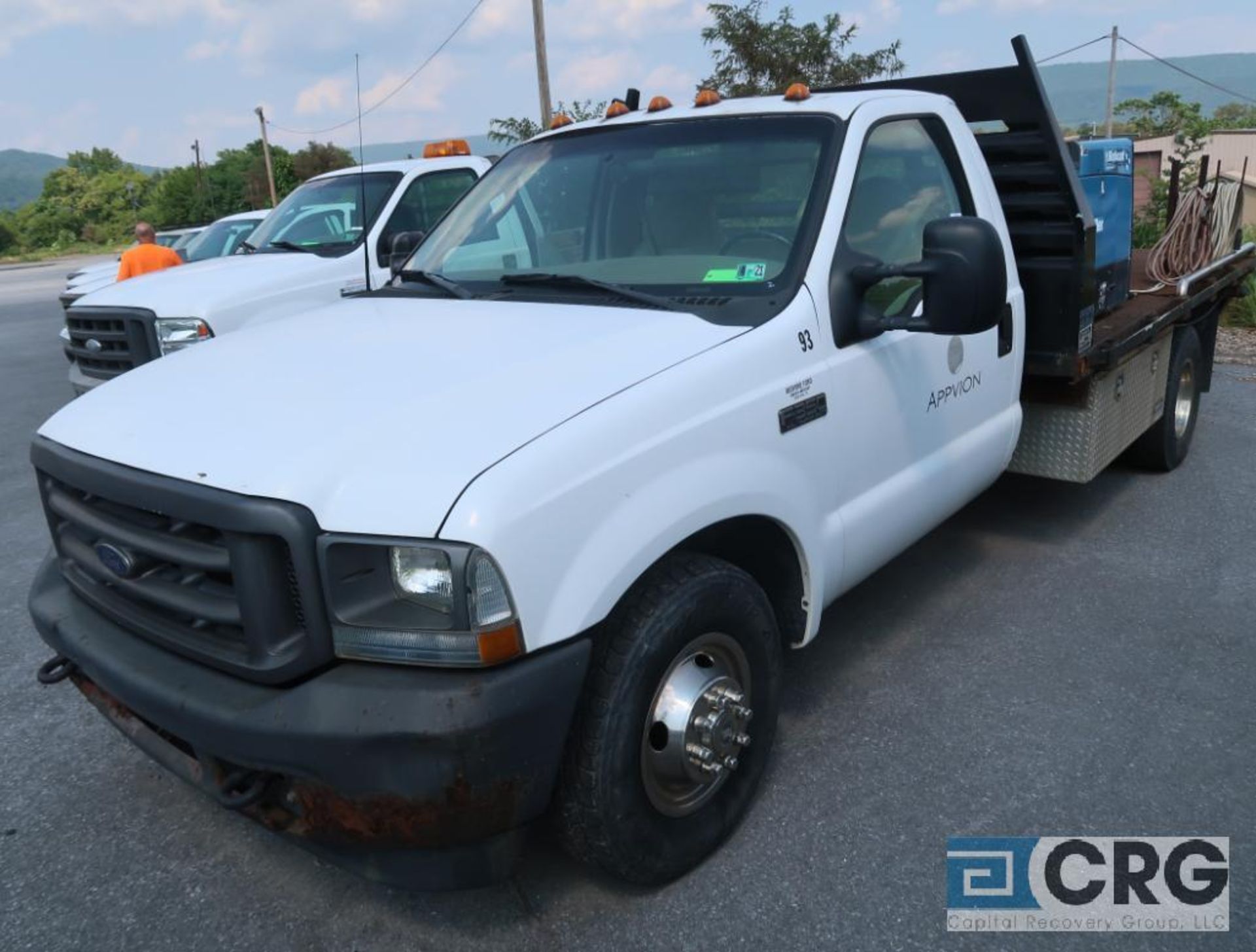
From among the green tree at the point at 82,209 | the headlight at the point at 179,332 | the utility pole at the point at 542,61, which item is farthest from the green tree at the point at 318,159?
the green tree at the point at 82,209

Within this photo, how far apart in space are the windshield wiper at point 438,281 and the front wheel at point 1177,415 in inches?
153

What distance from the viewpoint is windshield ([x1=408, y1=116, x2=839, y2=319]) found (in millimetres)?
3246

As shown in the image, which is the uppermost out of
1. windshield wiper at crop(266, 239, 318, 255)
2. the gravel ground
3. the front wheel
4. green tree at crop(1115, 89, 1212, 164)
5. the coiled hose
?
green tree at crop(1115, 89, 1212, 164)

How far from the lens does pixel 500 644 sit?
85.8 inches

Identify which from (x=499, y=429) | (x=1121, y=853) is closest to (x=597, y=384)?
(x=499, y=429)

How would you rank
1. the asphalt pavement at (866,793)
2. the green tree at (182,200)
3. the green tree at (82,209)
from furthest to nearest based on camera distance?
the green tree at (82,209), the green tree at (182,200), the asphalt pavement at (866,793)

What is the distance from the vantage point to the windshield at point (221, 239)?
1171cm

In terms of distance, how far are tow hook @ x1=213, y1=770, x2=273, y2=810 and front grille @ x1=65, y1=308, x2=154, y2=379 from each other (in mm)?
5044

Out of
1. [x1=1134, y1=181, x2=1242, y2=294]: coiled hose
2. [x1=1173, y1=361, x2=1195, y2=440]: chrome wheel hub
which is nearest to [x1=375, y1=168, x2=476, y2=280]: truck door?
[x1=1134, y1=181, x2=1242, y2=294]: coiled hose

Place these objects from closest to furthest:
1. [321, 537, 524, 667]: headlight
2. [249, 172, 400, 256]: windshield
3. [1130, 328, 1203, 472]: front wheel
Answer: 1. [321, 537, 524, 667]: headlight
2. [1130, 328, 1203, 472]: front wheel
3. [249, 172, 400, 256]: windshield

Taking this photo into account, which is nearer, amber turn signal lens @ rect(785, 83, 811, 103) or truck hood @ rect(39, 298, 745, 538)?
truck hood @ rect(39, 298, 745, 538)

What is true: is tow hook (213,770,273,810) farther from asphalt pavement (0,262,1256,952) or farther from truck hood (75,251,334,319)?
truck hood (75,251,334,319)

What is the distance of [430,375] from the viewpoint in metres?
2.67

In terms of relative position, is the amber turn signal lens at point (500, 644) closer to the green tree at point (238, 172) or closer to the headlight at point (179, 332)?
the headlight at point (179, 332)
